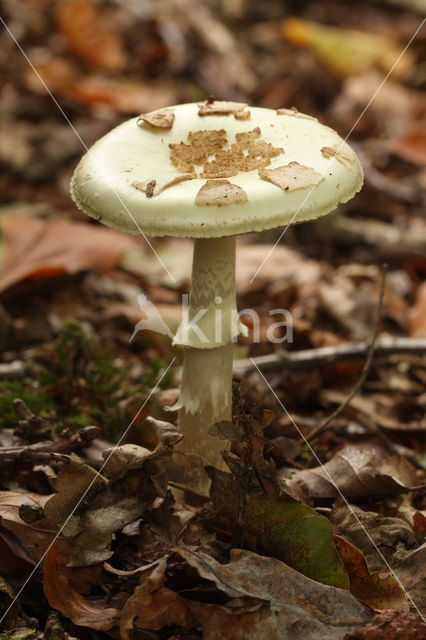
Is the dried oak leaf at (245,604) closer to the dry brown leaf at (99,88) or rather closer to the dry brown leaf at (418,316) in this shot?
the dry brown leaf at (418,316)

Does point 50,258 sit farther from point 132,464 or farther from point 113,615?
point 113,615

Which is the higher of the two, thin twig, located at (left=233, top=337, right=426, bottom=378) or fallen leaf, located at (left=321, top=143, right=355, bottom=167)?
fallen leaf, located at (left=321, top=143, right=355, bottom=167)

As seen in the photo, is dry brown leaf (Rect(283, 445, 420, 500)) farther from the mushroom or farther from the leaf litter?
the mushroom

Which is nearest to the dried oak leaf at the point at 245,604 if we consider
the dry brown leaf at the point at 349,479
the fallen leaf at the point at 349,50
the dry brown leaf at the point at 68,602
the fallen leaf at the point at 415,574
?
the dry brown leaf at the point at 68,602

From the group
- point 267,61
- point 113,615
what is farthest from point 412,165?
point 113,615

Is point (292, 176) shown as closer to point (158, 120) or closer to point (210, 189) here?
point (210, 189)

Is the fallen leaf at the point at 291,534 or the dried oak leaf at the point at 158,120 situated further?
the dried oak leaf at the point at 158,120

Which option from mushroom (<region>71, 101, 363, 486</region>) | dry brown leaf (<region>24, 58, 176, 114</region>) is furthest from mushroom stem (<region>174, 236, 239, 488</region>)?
dry brown leaf (<region>24, 58, 176, 114</region>)
